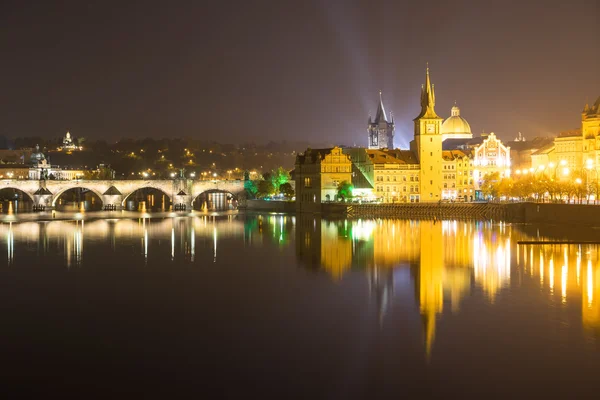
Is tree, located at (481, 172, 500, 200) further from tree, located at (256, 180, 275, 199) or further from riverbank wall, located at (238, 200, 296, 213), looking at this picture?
tree, located at (256, 180, 275, 199)

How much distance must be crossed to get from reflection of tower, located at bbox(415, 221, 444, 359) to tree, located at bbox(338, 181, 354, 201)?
1371 inches

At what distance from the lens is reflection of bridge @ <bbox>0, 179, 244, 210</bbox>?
121 meters

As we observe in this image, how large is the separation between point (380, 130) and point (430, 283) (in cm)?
14468

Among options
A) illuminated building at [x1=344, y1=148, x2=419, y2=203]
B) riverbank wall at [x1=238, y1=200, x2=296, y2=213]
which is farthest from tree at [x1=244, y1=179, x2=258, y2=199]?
illuminated building at [x1=344, y1=148, x2=419, y2=203]

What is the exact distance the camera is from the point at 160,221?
299 feet

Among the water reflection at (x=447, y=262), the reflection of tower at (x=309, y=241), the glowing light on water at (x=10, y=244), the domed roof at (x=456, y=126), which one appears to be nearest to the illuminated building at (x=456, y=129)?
the domed roof at (x=456, y=126)

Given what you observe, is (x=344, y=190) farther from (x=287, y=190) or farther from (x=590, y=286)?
(x=590, y=286)

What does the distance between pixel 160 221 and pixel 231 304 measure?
189 ft

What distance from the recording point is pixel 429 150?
104125 mm

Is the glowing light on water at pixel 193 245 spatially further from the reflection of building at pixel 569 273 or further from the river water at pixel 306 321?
the reflection of building at pixel 569 273

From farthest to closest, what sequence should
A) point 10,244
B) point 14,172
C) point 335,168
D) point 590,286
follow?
point 14,172 → point 335,168 → point 10,244 → point 590,286

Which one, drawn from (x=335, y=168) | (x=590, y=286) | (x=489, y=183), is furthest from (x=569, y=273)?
(x=489, y=183)

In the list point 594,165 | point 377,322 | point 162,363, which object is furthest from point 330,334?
point 594,165

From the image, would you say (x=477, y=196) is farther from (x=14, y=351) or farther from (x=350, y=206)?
(x=14, y=351)
